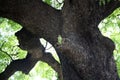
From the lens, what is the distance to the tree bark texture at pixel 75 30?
19.8 ft

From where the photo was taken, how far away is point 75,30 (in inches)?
242

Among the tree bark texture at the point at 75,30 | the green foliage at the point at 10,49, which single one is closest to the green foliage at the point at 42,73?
the green foliage at the point at 10,49

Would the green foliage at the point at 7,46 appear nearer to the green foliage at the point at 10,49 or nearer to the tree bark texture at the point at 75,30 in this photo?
the green foliage at the point at 10,49

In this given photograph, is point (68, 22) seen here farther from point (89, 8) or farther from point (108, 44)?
point (108, 44)

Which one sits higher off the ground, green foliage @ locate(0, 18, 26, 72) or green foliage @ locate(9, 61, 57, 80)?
green foliage @ locate(0, 18, 26, 72)

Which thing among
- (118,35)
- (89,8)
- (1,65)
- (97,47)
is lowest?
(1,65)

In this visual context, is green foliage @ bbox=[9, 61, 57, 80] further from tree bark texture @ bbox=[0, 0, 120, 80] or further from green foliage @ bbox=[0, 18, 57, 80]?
tree bark texture @ bbox=[0, 0, 120, 80]

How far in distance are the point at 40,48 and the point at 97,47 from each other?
2.45 m

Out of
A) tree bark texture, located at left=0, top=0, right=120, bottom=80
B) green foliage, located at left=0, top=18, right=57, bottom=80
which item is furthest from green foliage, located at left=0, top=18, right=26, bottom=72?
tree bark texture, located at left=0, top=0, right=120, bottom=80

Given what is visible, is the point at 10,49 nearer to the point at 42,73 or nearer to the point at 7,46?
the point at 7,46

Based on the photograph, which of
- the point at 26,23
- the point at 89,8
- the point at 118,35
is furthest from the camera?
the point at 118,35

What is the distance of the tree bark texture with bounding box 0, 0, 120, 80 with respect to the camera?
Answer: 6.04m

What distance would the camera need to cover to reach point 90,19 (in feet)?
20.1

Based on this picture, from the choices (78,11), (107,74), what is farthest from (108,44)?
(78,11)
